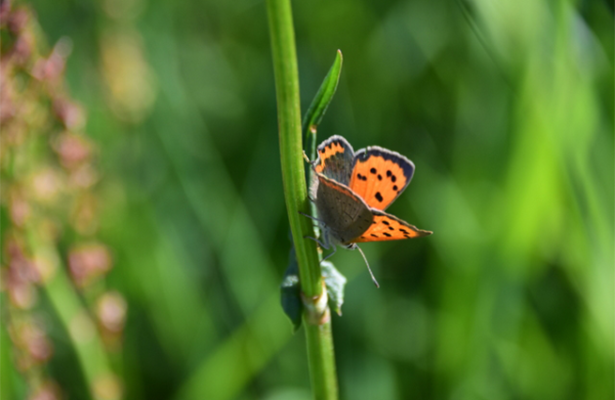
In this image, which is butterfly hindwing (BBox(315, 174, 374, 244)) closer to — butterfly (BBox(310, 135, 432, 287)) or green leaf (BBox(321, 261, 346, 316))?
butterfly (BBox(310, 135, 432, 287))

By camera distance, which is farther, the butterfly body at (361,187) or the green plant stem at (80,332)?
the green plant stem at (80,332)

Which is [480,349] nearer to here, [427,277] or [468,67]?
[427,277]

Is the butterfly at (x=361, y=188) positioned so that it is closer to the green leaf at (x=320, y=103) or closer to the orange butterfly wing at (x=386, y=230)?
the orange butterfly wing at (x=386, y=230)

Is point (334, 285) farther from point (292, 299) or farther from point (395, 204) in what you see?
point (395, 204)

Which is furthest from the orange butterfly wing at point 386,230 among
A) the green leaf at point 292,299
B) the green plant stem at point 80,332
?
the green plant stem at point 80,332

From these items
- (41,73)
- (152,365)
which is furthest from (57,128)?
(152,365)
